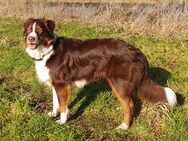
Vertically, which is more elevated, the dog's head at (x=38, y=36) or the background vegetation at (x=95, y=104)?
the dog's head at (x=38, y=36)

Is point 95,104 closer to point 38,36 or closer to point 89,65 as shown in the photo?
point 89,65

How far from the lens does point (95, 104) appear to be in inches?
236

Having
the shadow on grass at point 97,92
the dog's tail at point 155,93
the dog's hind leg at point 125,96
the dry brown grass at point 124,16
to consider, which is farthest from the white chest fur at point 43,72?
the dry brown grass at point 124,16

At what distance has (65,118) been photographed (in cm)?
546

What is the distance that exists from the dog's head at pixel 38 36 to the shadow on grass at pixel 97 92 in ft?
3.86

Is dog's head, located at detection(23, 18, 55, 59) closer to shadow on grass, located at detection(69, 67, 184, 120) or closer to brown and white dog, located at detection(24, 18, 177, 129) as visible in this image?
brown and white dog, located at detection(24, 18, 177, 129)

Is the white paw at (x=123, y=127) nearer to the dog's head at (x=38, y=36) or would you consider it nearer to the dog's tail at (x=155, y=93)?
the dog's tail at (x=155, y=93)

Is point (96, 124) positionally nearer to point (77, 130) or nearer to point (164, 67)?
point (77, 130)

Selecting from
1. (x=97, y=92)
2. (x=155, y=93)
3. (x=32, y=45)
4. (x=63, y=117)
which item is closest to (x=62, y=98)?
(x=63, y=117)

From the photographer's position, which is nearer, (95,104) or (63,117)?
(63,117)

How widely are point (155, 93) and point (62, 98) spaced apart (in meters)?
1.39

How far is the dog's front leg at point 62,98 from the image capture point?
5.36 m

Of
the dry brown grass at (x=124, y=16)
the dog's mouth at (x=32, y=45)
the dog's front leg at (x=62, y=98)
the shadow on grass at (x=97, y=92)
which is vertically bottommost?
the dry brown grass at (x=124, y=16)

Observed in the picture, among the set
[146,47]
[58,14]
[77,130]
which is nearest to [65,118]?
[77,130]
